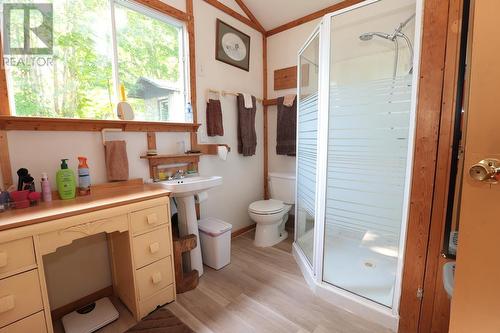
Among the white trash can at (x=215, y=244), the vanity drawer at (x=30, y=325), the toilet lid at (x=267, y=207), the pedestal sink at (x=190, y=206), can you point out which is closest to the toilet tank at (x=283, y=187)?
the toilet lid at (x=267, y=207)

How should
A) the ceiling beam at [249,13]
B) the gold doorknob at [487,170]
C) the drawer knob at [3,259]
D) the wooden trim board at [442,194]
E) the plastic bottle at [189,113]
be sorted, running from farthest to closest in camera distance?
the ceiling beam at [249,13]
the plastic bottle at [189,113]
the wooden trim board at [442,194]
the drawer knob at [3,259]
the gold doorknob at [487,170]

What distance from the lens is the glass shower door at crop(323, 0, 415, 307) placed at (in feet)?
4.66

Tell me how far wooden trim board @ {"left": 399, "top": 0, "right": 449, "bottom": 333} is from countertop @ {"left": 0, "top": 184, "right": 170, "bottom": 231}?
153 centimetres

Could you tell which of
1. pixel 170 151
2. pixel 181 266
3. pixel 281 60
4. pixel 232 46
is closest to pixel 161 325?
pixel 181 266

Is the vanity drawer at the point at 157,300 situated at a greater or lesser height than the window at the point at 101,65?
lesser

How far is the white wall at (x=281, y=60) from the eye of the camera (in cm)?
269

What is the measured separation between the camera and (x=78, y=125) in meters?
1.57

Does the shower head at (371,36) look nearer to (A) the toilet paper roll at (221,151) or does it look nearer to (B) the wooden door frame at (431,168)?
(B) the wooden door frame at (431,168)

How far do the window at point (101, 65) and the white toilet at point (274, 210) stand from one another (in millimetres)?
1206

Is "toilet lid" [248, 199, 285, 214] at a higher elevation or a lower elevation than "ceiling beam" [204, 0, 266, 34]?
lower

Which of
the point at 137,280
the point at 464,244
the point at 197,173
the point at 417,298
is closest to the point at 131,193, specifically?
the point at 137,280

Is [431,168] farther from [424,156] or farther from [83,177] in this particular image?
[83,177]

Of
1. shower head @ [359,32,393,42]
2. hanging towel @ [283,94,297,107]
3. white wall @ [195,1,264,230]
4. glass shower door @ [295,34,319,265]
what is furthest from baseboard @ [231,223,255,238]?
shower head @ [359,32,393,42]

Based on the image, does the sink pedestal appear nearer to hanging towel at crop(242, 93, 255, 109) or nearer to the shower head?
hanging towel at crop(242, 93, 255, 109)
